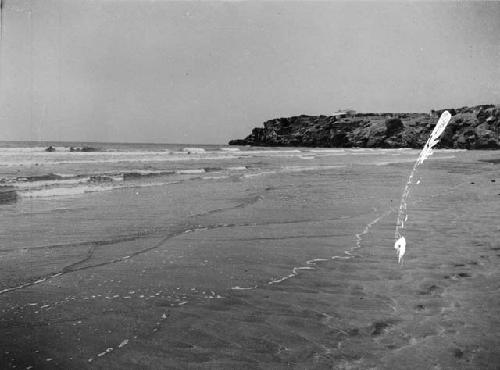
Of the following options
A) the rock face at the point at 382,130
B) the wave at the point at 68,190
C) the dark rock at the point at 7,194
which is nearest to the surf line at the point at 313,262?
the dark rock at the point at 7,194

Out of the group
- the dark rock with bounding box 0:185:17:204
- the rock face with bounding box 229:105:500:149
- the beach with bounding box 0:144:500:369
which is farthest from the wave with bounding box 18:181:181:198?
the rock face with bounding box 229:105:500:149

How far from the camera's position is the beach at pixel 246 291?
2.32 metres

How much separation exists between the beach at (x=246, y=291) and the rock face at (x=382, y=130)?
87576mm

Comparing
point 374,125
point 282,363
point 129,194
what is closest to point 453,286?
point 282,363

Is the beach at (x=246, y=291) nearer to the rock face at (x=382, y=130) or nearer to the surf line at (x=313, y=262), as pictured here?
the surf line at (x=313, y=262)

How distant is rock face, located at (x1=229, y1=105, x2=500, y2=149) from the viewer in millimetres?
87625

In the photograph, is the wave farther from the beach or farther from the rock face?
the rock face

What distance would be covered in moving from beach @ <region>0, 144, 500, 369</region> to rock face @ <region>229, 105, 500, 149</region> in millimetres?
87576

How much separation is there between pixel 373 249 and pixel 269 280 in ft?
5.31

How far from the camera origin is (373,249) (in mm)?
4797

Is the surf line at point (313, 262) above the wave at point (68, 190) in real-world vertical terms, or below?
below

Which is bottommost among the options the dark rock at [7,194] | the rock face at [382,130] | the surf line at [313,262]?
the surf line at [313,262]

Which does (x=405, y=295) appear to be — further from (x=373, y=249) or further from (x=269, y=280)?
(x=373, y=249)

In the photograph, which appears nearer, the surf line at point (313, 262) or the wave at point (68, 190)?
the surf line at point (313, 262)
